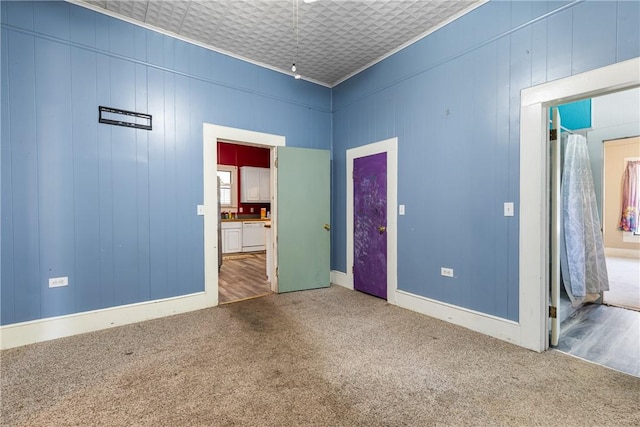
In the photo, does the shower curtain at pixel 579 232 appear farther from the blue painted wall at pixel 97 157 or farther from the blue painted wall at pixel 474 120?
the blue painted wall at pixel 97 157

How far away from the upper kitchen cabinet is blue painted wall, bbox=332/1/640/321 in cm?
482

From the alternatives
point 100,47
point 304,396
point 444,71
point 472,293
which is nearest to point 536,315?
point 472,293

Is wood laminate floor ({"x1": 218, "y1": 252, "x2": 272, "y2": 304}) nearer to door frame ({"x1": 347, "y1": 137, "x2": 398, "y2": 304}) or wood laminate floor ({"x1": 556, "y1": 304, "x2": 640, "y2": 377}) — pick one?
door frame ({"x1": 347, "y1": 137, "x2": 398, "y2": 304})

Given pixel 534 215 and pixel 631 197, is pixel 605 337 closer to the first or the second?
pixel 534 215

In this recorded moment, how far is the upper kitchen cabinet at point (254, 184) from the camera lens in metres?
7.75

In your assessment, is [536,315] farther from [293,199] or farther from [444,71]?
[293,199]

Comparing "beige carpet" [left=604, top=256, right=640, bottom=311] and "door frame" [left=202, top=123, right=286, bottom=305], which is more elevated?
"door frame" [left=202, top=123, right=286, bottom=305]

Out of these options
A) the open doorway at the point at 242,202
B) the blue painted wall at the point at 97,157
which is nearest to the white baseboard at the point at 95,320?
the blue painted wall at the point at 97,157

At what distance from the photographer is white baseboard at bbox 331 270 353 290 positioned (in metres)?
4.35

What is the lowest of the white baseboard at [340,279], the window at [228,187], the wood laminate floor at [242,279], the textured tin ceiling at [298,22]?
the wood laminate floor at [242,279]

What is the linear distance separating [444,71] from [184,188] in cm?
322

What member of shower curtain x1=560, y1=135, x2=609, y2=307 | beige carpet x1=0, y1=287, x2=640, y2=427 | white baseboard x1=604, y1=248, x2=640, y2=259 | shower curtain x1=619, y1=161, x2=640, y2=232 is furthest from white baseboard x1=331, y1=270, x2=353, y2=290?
shower curtain x1=619, y1=161, x2=640, y2=232

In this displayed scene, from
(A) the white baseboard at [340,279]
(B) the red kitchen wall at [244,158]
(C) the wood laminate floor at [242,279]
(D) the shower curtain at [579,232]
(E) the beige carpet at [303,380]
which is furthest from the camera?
(B) the red kitchen wall at [244,158]

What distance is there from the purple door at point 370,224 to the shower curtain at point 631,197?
715 centimetres
